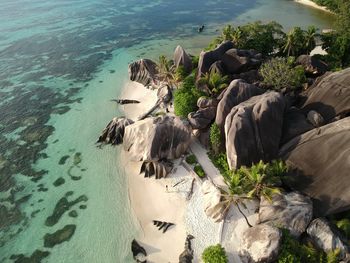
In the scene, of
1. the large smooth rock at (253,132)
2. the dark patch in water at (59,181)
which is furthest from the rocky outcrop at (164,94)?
the dark patch in water at (59,181)

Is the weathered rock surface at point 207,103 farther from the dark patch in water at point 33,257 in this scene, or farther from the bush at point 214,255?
the dark patch in water at point 33,257

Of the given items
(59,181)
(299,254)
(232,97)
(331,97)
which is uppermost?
(232,97)

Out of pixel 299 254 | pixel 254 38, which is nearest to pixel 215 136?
pixel 299 254

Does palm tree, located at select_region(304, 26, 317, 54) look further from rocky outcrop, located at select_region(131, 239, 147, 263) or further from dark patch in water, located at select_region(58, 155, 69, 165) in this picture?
rocky outcrop, located at select_region(131, 239, 147, 263)

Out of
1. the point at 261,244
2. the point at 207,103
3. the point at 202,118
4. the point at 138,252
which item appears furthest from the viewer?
the point at 207,103

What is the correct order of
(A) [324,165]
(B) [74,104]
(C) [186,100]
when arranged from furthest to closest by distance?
(B) [74,104] < (C) [186,100] < (A) [324,165]

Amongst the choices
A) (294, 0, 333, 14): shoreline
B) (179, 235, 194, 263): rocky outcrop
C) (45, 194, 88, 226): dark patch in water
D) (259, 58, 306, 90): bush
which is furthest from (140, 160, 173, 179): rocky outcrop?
(294, 0, 333, 14): shoreline

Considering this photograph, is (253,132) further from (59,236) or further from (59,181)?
(59,181)

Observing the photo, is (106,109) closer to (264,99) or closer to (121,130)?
(121,130)
